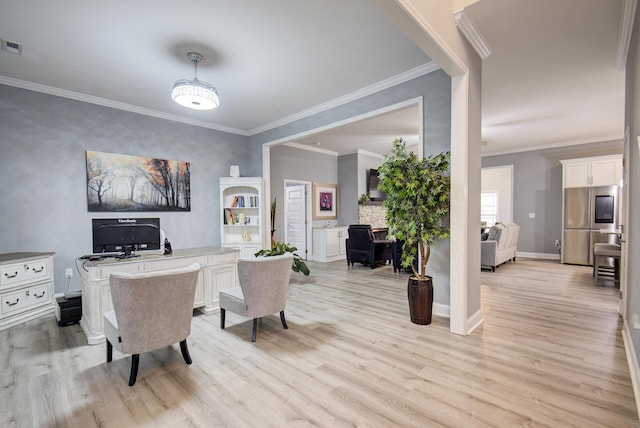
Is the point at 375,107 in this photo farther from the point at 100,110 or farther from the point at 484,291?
the point at 100,110

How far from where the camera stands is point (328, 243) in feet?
24.5

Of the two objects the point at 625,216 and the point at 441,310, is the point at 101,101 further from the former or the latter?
the point at 625,216

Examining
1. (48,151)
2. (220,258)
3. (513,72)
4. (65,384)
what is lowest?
(65,384)

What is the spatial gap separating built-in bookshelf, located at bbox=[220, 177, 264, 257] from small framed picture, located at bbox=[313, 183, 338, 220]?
→ 243 cm

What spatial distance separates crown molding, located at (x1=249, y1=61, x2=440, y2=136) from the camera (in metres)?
3.39

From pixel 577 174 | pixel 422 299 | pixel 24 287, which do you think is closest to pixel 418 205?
pixel 422 299

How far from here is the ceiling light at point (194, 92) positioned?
9.71 ft

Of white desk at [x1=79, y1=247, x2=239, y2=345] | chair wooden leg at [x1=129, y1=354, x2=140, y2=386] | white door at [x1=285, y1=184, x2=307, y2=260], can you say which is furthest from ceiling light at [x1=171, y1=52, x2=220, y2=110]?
white door at [x1=285, y1=184, x2=307, y2=260]

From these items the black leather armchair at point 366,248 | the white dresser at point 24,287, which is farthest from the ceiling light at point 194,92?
the black leather armchair at point 366,248

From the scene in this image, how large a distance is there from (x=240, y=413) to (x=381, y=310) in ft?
7.32

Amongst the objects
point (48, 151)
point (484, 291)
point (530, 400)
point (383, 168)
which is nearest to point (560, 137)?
point (484, 291)

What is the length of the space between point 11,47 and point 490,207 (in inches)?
389

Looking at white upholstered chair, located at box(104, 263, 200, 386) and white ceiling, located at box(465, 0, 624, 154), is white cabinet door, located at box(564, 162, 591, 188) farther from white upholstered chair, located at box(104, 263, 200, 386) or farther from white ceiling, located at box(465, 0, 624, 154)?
white upholstered chair, located at box(104, 263, 200, 386)

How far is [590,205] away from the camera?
6391 millimetres
